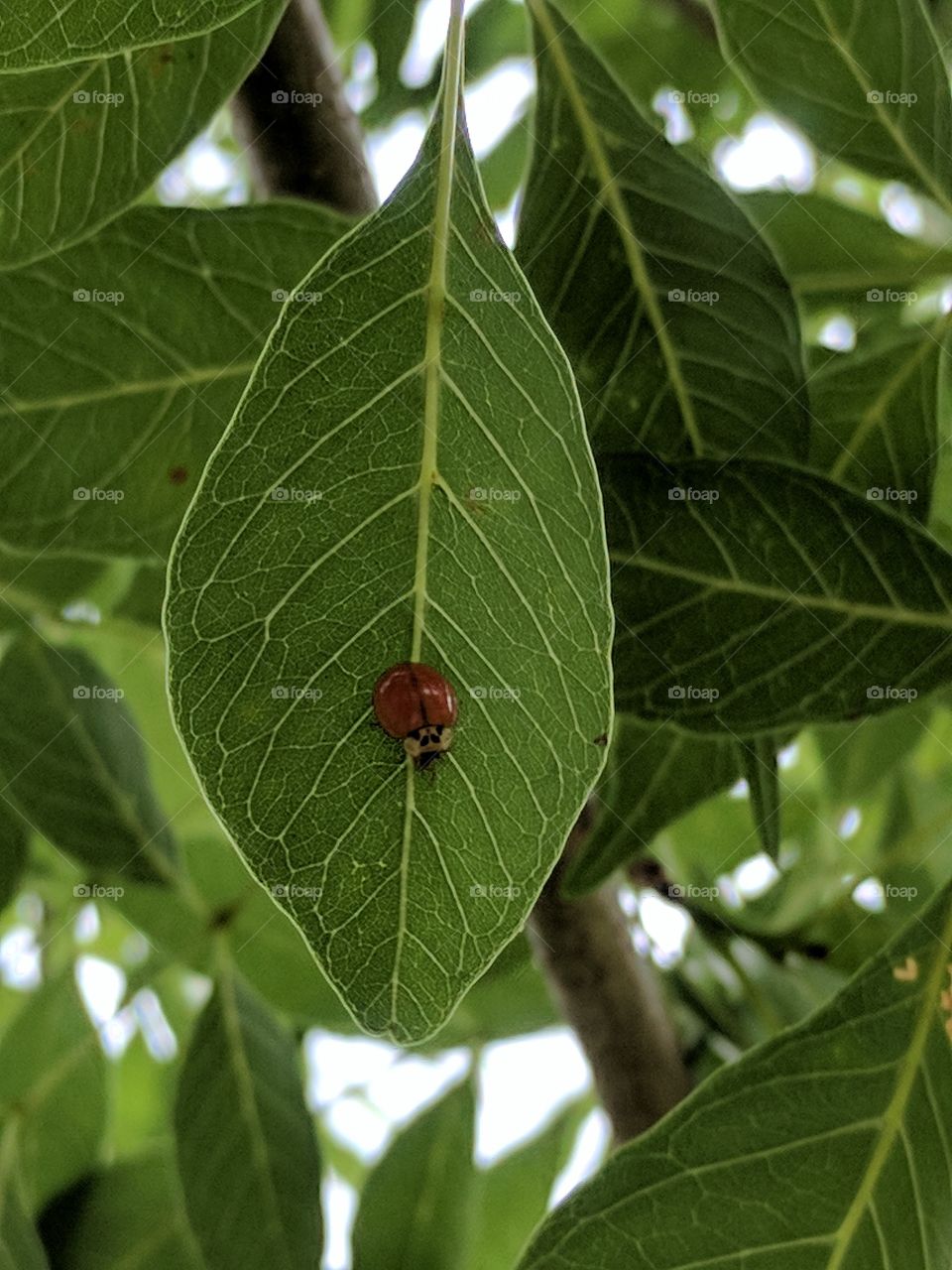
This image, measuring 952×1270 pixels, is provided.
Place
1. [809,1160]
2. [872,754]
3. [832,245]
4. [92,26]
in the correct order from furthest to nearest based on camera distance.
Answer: [872,754], [832,245], [809,1160], [92,26]

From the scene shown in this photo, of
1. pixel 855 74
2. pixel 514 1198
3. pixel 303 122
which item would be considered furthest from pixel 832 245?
pixel 514 1198

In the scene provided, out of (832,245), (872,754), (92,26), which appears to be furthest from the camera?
(872,754)

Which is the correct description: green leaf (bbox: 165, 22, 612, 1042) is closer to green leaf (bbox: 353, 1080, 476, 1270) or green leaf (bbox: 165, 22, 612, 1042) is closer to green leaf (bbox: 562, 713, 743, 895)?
green leaf (bbox: 562, 713, 743, 895)

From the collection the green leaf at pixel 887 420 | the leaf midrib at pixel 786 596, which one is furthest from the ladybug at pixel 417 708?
the green leaf at pixel 887 420

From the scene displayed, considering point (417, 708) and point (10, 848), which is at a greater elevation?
point (10, 848)

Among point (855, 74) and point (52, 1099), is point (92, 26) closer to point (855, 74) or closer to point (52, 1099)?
point (855, 74)

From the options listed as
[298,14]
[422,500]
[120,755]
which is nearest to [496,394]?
[422,500]
